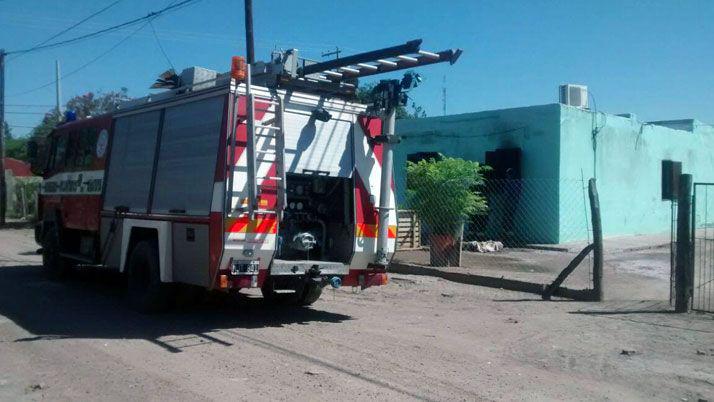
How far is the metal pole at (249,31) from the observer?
18.1 metres

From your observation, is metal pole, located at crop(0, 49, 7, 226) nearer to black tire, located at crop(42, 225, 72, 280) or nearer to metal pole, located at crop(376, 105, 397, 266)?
black tire, located at crop(42, 225, 72, 280)

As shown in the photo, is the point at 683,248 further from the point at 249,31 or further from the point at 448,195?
the point at 249,31

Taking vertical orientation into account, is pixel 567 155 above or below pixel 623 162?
below

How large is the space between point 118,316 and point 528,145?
1263 cm

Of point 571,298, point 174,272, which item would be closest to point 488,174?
point 571,298

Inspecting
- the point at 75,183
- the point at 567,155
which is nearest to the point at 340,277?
the point at 75,183

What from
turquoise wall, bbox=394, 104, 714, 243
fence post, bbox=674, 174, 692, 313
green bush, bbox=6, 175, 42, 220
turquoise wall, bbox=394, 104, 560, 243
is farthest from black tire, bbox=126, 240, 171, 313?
green bush, bbox=6, 175, 42, 220

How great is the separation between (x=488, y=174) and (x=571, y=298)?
8.57 metres

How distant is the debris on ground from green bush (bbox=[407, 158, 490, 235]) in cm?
279

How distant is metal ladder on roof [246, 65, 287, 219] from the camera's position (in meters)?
7.87

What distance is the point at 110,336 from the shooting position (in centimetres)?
810

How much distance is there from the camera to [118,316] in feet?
30.9

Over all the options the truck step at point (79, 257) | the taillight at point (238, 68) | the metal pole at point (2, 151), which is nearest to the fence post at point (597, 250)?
the taillight at point (238, 68)

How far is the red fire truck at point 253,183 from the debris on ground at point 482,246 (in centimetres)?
742
